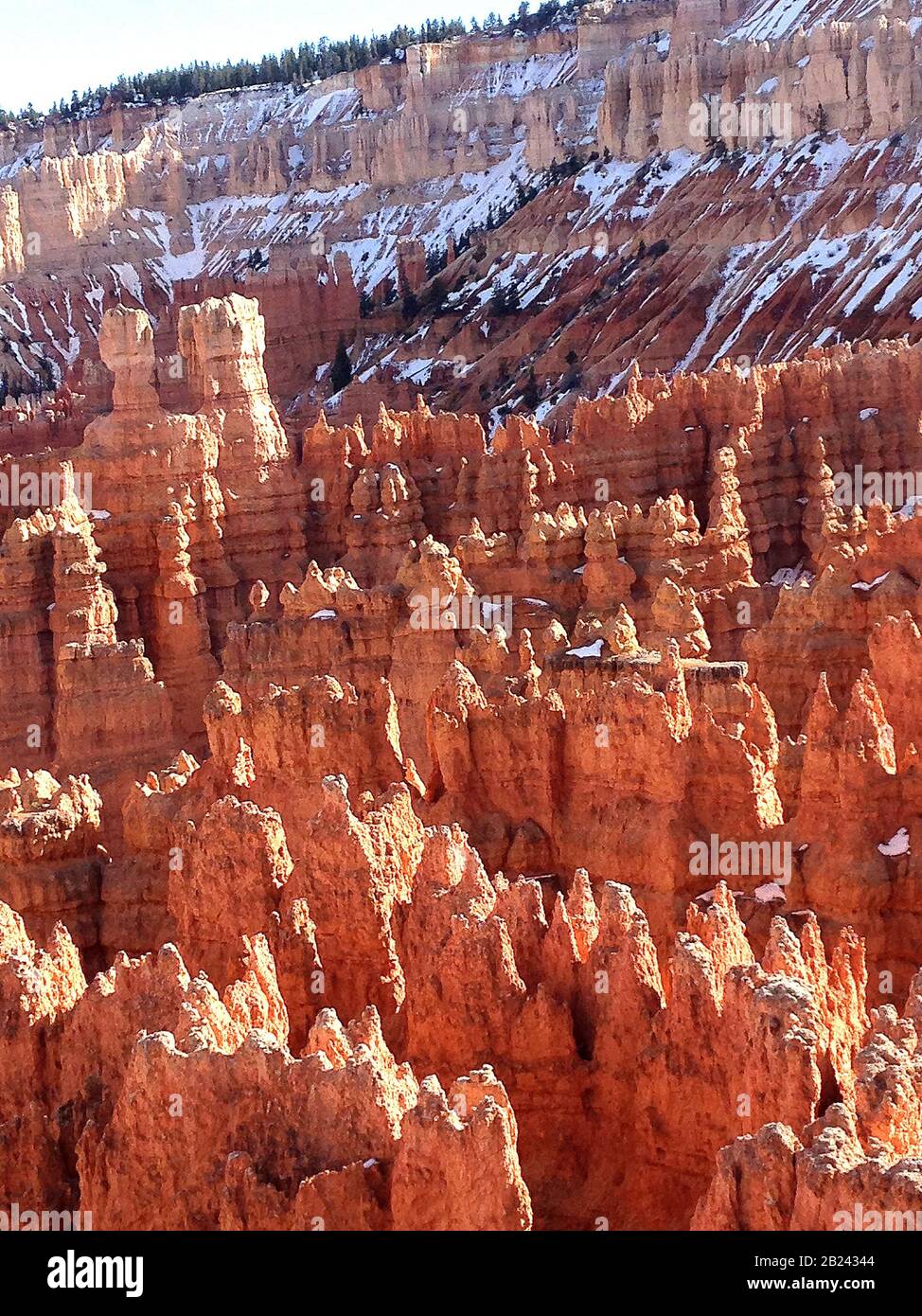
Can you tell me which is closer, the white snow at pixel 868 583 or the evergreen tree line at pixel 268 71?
the white snow at pixel 868 583

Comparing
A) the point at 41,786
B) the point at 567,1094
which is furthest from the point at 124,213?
the point at 567,1094

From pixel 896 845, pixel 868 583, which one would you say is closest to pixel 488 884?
pixel 896 845

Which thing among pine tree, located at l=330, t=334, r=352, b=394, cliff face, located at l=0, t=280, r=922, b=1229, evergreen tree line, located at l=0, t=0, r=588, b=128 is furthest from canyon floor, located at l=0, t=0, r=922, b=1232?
evergreen tree line, located at l=0, t=0, r=588, b=128

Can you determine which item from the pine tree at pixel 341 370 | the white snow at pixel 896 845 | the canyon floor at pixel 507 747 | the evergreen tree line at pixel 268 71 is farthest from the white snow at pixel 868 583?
the evergreen tree line at pixel 268 71

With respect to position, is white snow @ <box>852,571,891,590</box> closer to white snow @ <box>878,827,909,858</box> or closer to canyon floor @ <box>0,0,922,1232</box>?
canyon floor @ <box>0,0,922,1232</box>

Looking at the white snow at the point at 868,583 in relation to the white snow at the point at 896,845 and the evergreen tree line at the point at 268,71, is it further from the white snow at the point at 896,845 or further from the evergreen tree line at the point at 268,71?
the evergreen tree line at the point at 268,71

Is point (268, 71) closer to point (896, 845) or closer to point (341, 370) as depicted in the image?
point (341, 370)
